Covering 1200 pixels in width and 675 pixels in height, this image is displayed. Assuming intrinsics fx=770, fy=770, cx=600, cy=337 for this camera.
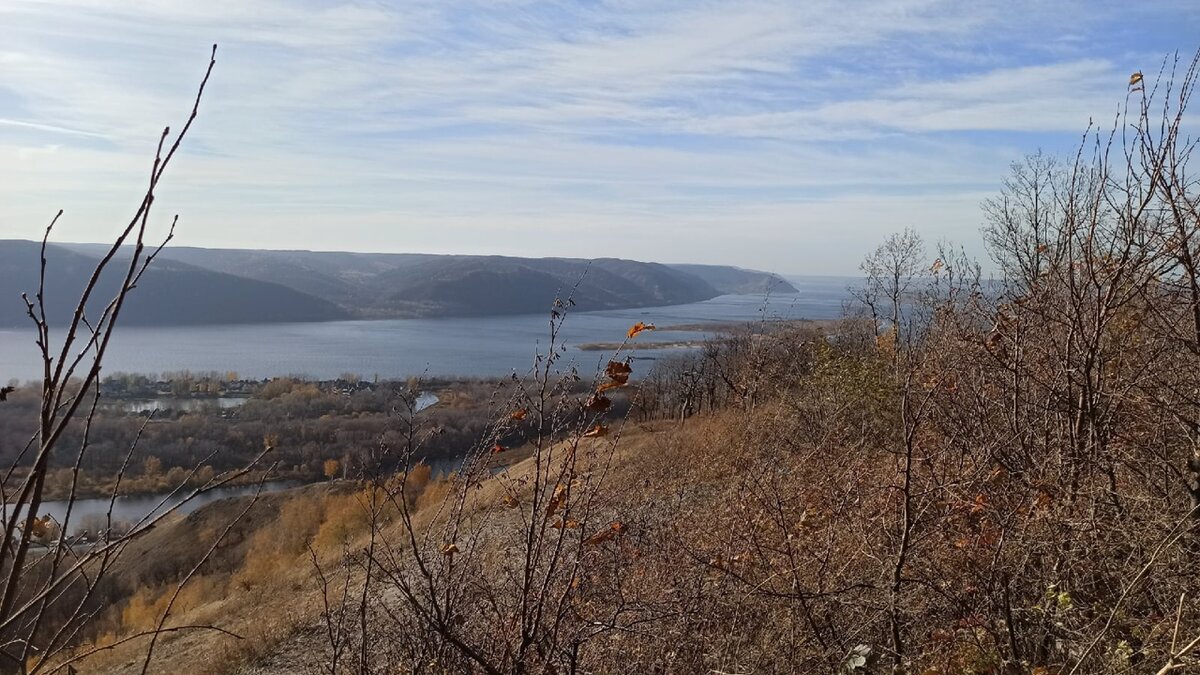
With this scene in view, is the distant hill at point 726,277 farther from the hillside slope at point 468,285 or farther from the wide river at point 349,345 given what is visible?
the wide river at point 349,345

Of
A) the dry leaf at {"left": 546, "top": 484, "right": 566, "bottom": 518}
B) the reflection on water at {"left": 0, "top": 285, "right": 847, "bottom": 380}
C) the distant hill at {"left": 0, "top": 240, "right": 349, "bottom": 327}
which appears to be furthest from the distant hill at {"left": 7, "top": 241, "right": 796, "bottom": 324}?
the dry leaf at {"left": 546, "top": 484, "right": 566, "bottom": 518}

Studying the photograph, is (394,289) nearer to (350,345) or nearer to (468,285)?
A: (468,285)

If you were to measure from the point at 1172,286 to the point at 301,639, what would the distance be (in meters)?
7.65

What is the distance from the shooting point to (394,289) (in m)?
114

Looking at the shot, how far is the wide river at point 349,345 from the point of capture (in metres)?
52.8

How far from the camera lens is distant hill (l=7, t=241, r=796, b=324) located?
286 ft

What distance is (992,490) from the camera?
3.72 metres

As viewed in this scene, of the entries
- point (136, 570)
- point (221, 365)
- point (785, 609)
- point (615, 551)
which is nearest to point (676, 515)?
point (615, 551)

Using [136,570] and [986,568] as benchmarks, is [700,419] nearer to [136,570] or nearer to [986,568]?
[986,568]

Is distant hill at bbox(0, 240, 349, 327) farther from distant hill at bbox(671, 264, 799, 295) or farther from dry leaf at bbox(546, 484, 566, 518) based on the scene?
dry leaf at bbox(546, 484, 566, 518)

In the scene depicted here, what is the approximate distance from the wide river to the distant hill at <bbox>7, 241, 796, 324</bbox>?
2.50 m

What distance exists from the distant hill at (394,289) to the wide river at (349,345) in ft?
8.20

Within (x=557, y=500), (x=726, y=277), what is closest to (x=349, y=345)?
(x=726, y=277)

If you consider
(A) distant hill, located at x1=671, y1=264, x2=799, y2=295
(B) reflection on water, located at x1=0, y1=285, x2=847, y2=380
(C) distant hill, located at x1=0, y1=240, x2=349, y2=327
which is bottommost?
(B) reflection on water, located at x1=0, y1=285, x2=847, y2=380
